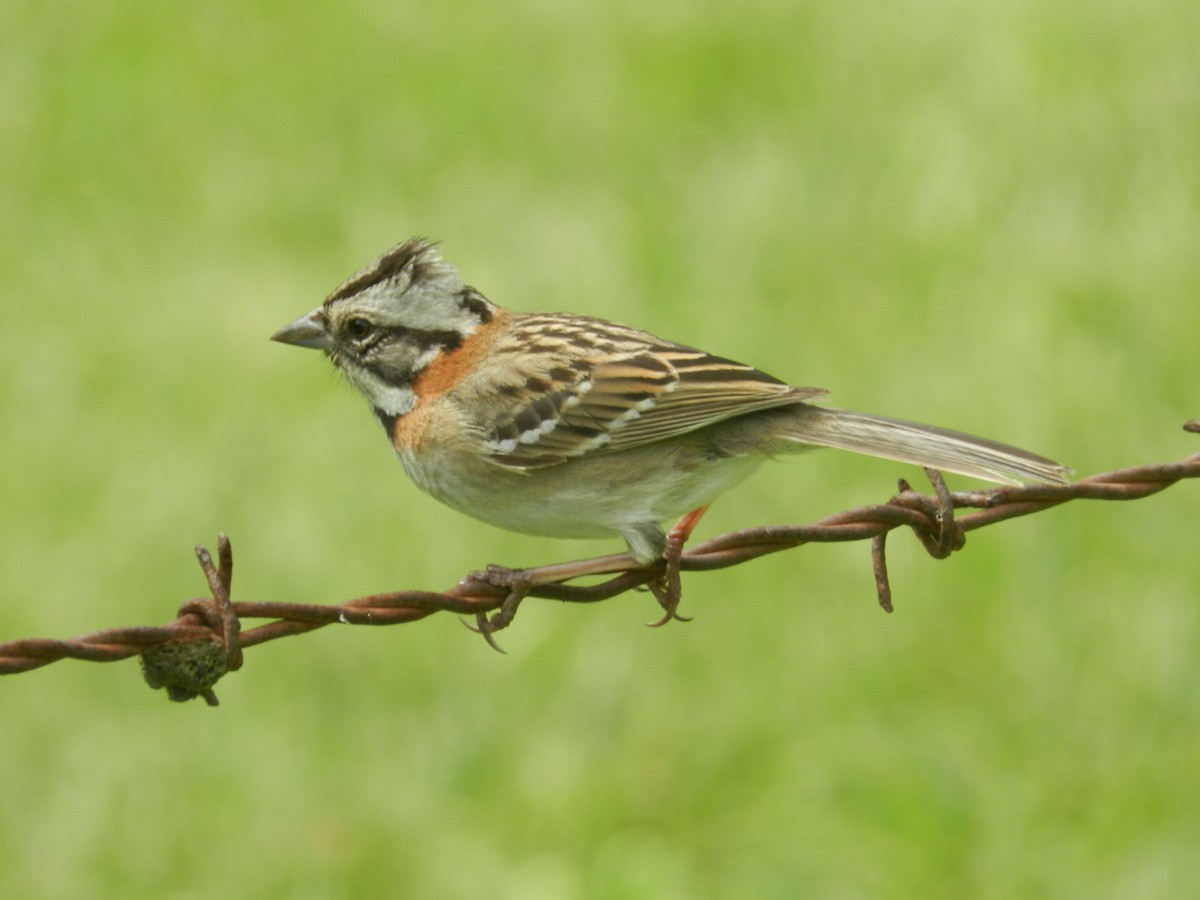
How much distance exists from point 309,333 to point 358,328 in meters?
0.14

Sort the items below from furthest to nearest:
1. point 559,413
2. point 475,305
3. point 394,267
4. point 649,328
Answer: point 649,328
point 475,305
point 394,267
point 559,413

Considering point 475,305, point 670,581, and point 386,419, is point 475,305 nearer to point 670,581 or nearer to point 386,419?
point 386,419

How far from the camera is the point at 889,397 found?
854 cm

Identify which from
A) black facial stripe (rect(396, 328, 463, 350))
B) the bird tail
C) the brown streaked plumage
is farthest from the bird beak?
the bird tail

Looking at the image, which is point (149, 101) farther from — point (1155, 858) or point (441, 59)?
point (1155, 858)

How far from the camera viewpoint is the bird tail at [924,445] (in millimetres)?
4656

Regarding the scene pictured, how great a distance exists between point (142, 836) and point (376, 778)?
84cm

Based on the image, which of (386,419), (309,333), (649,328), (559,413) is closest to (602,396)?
(559,413)

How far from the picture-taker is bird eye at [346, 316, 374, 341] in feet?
18.4

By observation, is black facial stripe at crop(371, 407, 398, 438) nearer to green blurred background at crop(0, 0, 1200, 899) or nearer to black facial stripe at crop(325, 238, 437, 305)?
black facial stripe at crop(325, 238, 437, 305)

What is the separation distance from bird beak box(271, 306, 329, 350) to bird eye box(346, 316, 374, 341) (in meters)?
0.08

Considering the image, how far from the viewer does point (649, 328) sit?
9.06m

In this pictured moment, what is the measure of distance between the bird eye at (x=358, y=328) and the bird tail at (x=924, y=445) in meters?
1.30

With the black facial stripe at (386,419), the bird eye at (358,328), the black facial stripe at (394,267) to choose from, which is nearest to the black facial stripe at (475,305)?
the black facial stripe at (394,267)
